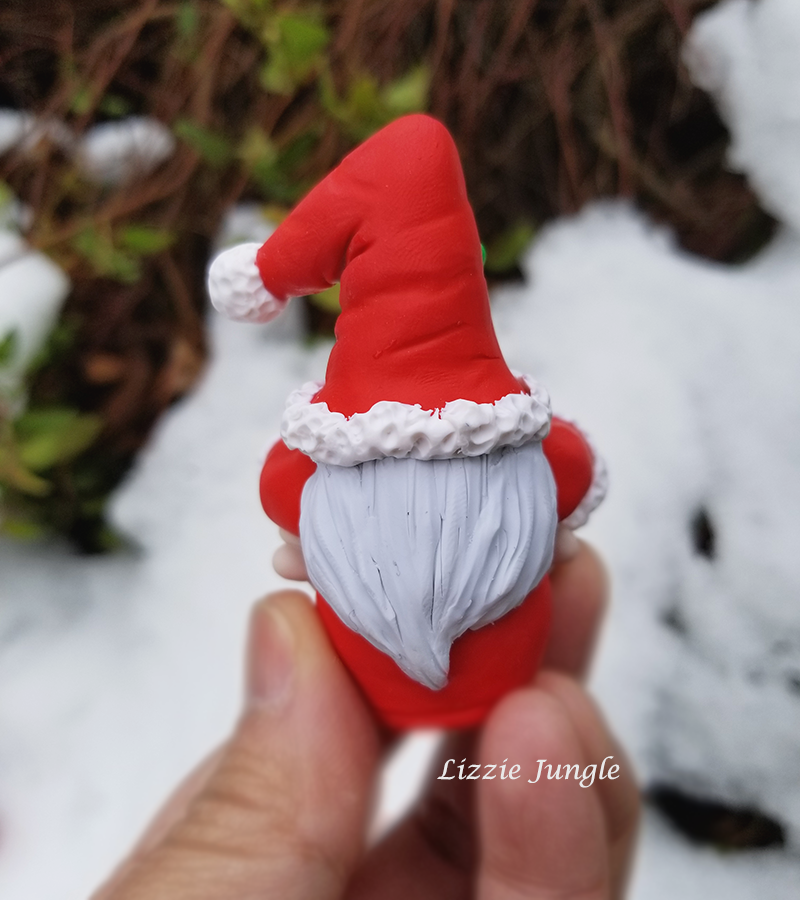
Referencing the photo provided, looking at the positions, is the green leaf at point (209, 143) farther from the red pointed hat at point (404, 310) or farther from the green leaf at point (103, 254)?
the red pointed hat at point (404, 310)

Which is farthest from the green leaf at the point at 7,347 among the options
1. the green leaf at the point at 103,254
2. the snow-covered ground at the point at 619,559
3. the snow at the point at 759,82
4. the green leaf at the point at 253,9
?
the snow at the point at 759,82

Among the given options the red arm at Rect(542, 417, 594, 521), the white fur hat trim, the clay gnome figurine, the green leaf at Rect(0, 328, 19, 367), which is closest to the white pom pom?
the clay gnome figurine

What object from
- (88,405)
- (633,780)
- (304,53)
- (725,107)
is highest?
(304,53)

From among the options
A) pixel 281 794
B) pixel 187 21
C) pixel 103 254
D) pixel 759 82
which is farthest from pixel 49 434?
pixel 759 82

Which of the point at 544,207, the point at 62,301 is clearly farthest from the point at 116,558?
the point at 544,207

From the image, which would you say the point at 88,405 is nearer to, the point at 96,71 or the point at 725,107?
the point at 96,71

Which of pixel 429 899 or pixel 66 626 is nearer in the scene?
pixel 429 899

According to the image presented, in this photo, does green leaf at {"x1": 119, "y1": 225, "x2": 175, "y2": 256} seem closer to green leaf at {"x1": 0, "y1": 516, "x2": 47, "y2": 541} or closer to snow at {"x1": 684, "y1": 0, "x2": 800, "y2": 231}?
green leaf at {"x1": 0, "y1": 516, "x2": 47, "y2": 541}
